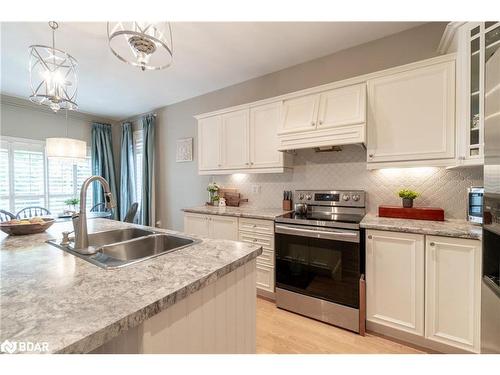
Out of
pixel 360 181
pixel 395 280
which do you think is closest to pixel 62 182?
pixel 360 181

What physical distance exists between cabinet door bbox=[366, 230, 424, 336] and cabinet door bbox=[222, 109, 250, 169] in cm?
172

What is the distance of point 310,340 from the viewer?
1.83 metres

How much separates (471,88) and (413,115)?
374 mm

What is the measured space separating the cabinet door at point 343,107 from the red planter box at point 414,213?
855 millimetres

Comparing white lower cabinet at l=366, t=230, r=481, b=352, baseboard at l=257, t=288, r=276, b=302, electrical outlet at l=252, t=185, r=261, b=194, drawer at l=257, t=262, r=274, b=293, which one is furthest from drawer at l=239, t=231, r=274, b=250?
white lower cabinet at l=366, t=230, r=481, b=352

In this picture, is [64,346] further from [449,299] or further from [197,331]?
[449,299]

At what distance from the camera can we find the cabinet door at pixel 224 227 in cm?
260

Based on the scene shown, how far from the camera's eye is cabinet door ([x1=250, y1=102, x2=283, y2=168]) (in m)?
2.64

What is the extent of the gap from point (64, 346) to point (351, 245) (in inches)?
74.2

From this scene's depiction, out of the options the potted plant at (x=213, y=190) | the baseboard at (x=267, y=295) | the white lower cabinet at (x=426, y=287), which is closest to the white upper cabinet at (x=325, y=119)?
the white lower cabinet at (x=426, y=287)

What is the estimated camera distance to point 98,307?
64 centimetres

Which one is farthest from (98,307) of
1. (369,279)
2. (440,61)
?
(440,61)

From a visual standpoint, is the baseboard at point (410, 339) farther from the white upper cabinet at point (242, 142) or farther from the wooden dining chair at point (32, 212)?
the wooden dining chair at point (32, 212)

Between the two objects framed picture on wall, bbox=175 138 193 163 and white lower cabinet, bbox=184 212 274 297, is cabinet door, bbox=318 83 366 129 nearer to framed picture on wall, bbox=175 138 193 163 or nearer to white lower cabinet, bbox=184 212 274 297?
white lower cabinet, bbox=184 212 274 297
